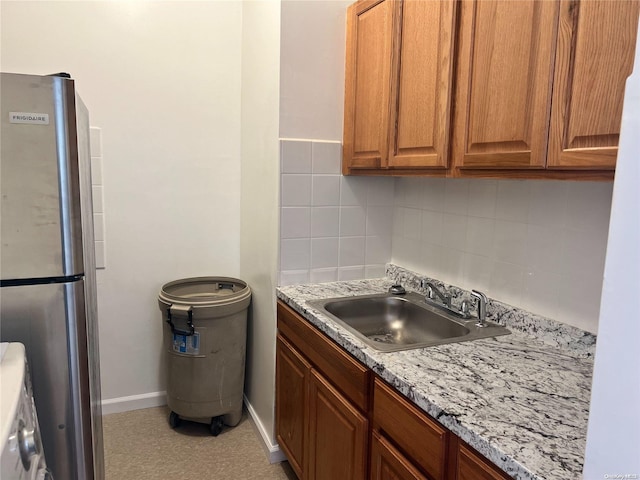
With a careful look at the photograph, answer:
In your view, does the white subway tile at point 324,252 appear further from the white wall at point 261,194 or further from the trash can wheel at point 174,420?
the trash can wheel at point 174,420

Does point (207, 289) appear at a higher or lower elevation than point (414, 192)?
lower

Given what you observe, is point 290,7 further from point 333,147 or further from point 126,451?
point 126,451

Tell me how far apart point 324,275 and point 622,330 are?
171cm

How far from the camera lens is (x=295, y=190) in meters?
2.17

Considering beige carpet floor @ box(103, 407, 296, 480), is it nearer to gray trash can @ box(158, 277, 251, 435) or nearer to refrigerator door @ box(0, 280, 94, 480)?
gray trash can @ box(158, 277, 251, 435)

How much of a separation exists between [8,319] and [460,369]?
4.39ft

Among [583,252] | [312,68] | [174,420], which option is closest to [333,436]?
[583,252]

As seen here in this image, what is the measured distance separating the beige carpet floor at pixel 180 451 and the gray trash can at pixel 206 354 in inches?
3.4

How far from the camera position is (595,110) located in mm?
1070

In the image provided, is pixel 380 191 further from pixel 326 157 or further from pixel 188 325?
pixel 188 325

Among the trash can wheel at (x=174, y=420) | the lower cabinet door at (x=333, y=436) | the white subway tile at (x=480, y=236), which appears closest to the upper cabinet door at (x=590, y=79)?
the white subway tile at (x=480, y=236)

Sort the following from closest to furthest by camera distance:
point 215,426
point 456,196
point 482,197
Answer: point 482,197
point 456,196
point 215,426

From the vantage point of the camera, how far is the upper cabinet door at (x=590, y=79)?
1012 mm

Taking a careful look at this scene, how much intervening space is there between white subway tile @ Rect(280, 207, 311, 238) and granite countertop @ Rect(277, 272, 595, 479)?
52 cm
